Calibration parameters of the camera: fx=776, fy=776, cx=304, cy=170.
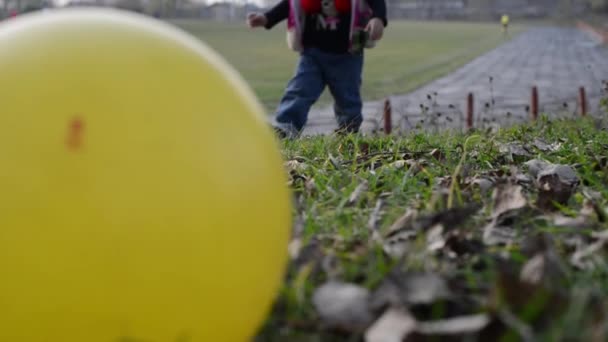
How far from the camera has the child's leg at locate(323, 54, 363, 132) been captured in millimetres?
6352

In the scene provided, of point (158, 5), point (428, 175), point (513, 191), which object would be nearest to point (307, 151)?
point (428, 175)

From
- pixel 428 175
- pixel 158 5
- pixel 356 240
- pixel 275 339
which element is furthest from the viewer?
pixel 158 5

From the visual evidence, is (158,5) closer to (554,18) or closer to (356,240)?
(554,18)

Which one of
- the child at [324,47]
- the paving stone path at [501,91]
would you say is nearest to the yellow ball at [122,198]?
the child at [324,47]

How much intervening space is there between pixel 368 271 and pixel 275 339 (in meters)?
0.35

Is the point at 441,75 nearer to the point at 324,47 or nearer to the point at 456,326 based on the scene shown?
the point at 324,47

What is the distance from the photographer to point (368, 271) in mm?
2051

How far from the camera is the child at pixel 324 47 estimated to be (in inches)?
242

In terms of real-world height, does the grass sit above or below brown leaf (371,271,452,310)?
below

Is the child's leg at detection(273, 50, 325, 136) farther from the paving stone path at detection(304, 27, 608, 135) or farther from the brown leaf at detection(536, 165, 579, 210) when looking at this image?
the brown leaf at detection(536, 165, 579, 210)

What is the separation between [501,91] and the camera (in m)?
17.2

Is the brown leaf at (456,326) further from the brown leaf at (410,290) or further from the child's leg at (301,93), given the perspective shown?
the child's leg at (301,93)

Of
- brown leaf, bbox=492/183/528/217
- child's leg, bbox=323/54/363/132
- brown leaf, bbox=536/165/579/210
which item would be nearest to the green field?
child's leg, bbox=323/54/363/132

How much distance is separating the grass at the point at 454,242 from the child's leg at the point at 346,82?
102 inches
